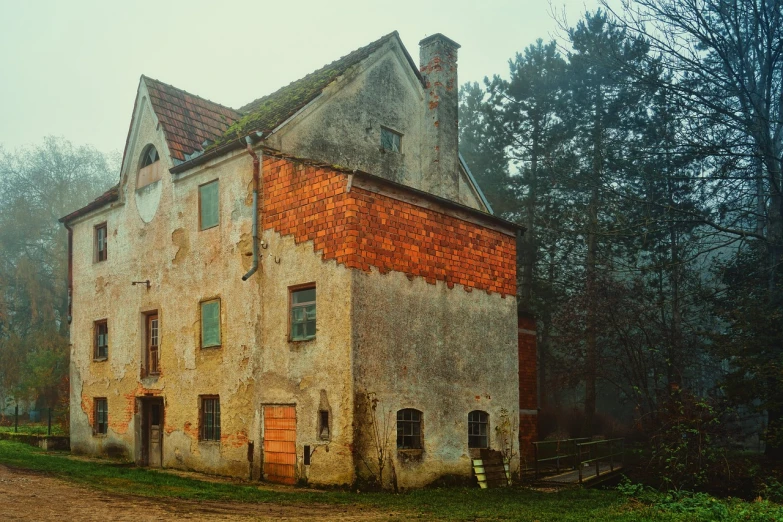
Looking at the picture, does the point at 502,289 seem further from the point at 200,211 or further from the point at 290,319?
the point at 200,211

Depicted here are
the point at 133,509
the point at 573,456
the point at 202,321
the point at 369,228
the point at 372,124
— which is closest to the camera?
the point at 133,509

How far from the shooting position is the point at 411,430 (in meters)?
16.3

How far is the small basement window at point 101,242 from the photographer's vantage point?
23.7 metres

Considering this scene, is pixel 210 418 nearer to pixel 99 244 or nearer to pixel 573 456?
pixel 99 244

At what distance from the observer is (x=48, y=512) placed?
1131cm

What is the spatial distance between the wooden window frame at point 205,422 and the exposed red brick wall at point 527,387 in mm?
8944

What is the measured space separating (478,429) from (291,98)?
1015 centimetres

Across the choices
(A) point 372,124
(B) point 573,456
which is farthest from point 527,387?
(A) point 372,124

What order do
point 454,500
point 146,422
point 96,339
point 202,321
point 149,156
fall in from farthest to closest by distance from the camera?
point 96,339, point 149,156, point 146,422, point 202,321, point 454,500

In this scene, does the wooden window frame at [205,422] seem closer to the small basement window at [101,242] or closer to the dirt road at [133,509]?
the dirt road at [133,509]

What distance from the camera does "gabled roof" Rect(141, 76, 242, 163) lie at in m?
20.7

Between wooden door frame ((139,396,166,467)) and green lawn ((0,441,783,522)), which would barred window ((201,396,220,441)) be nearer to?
green lawn ((0,441,783,522))

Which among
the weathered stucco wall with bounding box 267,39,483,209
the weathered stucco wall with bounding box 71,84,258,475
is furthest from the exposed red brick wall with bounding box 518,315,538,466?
the weathered stucco wall with bounding box 71,84,258,475

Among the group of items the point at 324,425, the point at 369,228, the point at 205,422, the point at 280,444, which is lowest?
the point at 280,444
